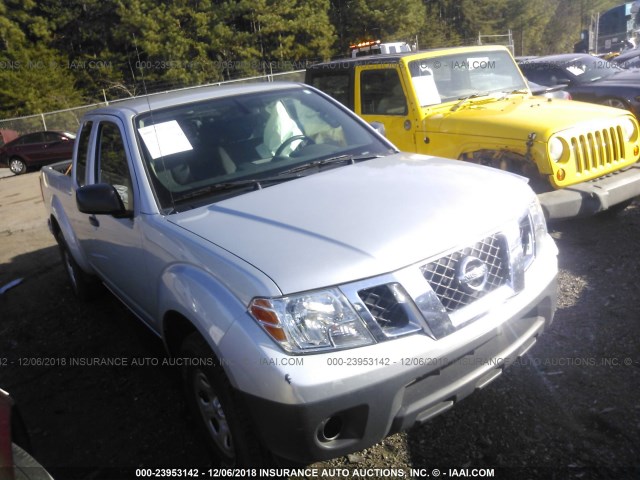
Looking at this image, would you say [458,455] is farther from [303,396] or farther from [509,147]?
[509,147]

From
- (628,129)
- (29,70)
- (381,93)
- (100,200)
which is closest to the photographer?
(100,200)

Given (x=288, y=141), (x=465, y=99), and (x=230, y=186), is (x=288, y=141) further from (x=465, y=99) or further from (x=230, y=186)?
(x=465, y=99)

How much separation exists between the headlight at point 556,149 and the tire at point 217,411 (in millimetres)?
3407

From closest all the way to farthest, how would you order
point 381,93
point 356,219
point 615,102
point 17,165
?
point 356,219
point 381,93
point 615,102
point 17,165

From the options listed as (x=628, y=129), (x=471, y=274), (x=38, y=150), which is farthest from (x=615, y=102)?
(x=38, y=150)

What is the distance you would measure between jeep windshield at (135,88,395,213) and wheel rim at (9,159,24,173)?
19.0 m

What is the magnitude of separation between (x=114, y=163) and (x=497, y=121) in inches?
128

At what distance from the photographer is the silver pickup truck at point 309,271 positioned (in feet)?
6.93

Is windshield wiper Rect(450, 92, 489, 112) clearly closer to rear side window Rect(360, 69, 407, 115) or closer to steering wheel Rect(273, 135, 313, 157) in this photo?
rear side window Rect(360, 69, 407, 115)

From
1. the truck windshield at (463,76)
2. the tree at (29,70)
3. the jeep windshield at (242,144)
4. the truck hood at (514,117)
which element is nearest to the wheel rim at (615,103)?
the truck windshield at (463,76)

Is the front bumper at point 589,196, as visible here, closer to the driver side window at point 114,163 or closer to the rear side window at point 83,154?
the driver side window at point 114,163

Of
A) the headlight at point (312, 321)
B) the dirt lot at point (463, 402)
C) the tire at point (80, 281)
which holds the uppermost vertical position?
the headlight at point (312, 321)

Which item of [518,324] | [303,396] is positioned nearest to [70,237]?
[303,396]

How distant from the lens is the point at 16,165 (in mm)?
19812
